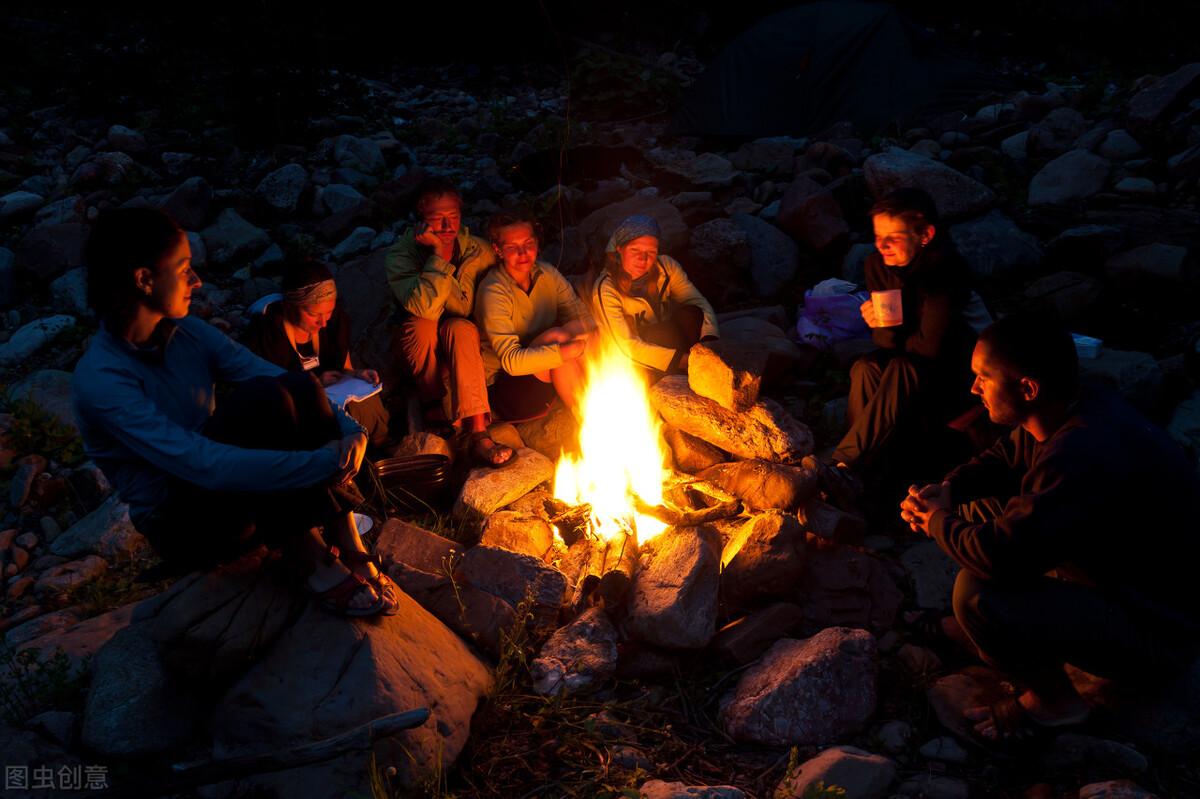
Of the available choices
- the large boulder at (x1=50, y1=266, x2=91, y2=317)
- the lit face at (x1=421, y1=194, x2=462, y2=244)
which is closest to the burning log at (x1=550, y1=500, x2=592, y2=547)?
the lit face at (x1=421, y1=194, x2=462, y2=244)

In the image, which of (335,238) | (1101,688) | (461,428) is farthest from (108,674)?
(335,238)

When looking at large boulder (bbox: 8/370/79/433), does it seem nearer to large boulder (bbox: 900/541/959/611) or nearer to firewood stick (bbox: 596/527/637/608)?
firewood stick (bbox: 596/527/637/608)

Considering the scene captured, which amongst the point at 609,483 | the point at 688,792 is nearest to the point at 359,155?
the point at 609,483

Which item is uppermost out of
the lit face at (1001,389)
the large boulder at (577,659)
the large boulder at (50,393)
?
the lit face at (1001,389)

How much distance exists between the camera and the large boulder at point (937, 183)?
6.75 m

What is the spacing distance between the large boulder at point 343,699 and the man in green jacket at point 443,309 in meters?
1.93

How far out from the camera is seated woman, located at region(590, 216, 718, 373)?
17.5 ft

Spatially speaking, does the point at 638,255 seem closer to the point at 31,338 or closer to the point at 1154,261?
the point at 1154,261

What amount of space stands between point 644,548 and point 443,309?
7.32 ft

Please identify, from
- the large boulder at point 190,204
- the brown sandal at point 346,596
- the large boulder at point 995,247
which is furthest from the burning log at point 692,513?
the large boulder at point 190,204

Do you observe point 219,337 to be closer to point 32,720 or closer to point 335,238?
point 32,720

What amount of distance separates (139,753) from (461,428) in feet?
8.89

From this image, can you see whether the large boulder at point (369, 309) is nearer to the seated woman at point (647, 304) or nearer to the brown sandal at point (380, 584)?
the seated woman at point (647, 304)

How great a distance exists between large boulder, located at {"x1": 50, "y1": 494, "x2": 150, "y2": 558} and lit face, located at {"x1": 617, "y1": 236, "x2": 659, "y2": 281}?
11.6 ft
